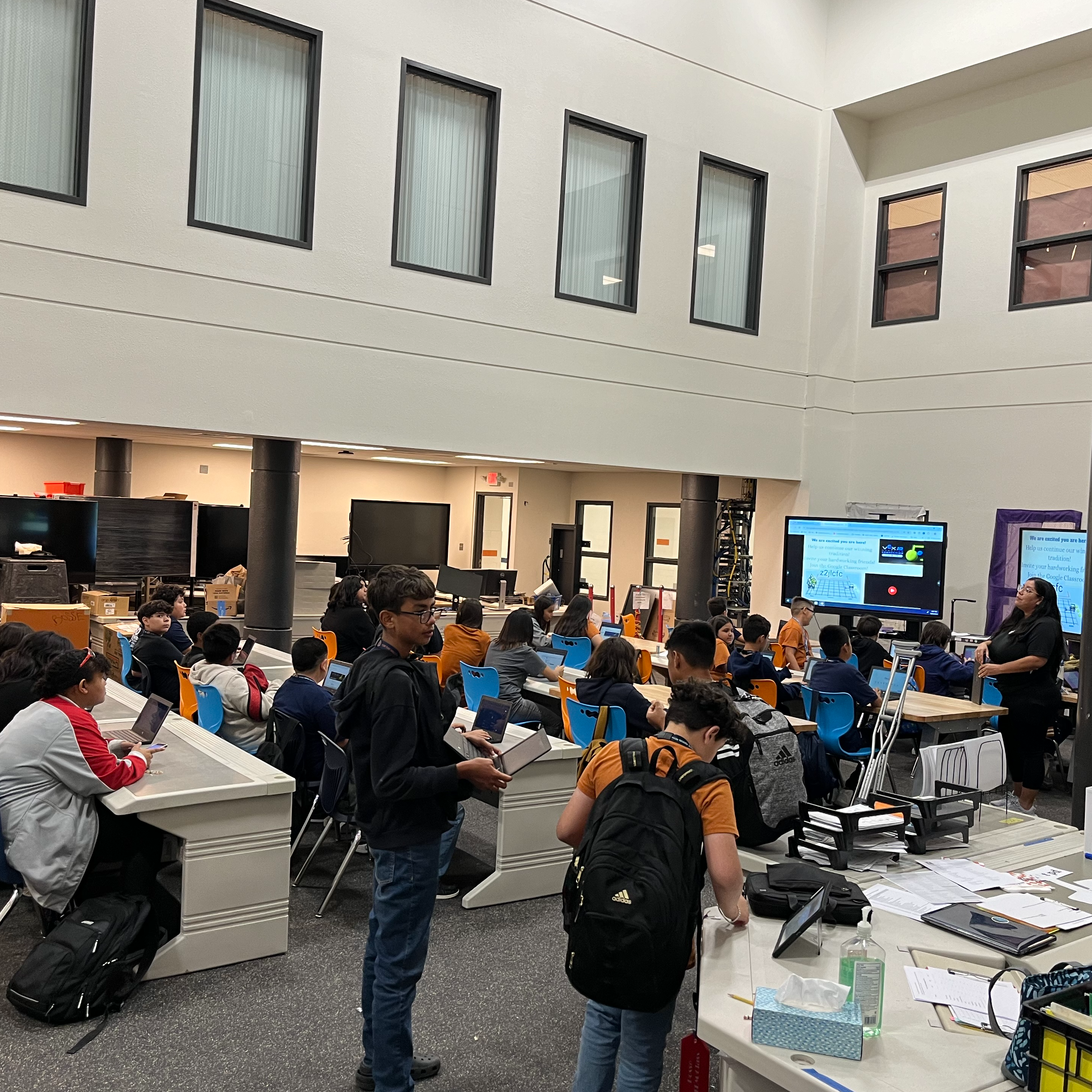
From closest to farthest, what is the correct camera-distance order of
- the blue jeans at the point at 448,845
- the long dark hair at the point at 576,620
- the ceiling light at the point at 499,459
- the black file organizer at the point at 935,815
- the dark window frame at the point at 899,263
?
the black file organizer at the point at 935,815, the blue jeans at the point at 448,845, the long dark hair at the point at 576,620, the ceiling light at the point at 499,459, the dark window frame at the point at 899,263

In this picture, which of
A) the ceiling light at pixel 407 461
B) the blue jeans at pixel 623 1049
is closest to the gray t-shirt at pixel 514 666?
the blue jeans at pixel 623 1049

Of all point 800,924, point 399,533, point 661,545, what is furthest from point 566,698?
point 399,533

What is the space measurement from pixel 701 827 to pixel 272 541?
21.7ft

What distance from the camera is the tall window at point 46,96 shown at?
6973 mm

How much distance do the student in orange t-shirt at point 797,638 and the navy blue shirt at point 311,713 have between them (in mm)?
5024

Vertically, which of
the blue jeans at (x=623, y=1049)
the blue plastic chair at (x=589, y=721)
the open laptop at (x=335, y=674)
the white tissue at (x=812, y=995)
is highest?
the open laptop at (x=335, y=674)

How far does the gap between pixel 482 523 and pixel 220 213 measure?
7.81 metres

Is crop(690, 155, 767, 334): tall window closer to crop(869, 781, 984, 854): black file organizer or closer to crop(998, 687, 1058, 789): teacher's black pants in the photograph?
crop(998, 687, 1058, 789): teacher's black pants

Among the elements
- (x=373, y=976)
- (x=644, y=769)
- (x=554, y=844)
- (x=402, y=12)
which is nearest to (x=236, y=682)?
(x=554, y=844)

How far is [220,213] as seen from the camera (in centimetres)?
785

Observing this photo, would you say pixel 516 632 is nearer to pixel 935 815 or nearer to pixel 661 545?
pixel 935 815

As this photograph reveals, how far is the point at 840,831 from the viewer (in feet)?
11.4

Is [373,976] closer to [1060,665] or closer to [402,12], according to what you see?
[1060,665]

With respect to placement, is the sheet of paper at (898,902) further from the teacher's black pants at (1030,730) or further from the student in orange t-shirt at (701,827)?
the teacher's black pants at (1030,730)
